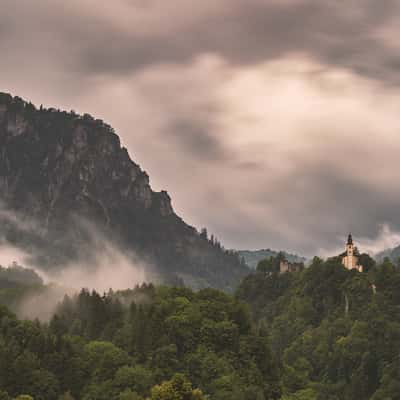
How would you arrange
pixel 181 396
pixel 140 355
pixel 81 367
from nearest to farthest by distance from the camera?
pixel 181 396 → pixel 81 367 → pixel 140 355

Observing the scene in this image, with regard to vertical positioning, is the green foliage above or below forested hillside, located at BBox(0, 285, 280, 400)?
below

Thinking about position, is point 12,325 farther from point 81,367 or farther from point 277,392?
point 277,392

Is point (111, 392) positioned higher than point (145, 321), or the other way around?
point (145, 321)

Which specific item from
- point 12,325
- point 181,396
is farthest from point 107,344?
point 181,396

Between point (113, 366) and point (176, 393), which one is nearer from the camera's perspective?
point (176, 393)

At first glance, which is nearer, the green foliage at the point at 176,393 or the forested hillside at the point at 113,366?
the green foliage at the point at 176,393

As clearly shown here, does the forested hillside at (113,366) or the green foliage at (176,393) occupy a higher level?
the forested hillside at (113,366)

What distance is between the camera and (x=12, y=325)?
189375 mm

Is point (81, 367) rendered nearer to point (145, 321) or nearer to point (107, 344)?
point (107, 344)

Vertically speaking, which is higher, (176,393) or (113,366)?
(113,366)

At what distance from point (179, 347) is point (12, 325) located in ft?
113

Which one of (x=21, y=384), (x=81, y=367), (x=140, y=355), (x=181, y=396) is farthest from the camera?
(x=140, y=355)

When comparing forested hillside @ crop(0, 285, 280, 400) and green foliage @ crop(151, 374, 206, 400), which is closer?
green foliage @ crop(151, 374, 206, 400)

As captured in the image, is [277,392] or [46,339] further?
[277,392]
